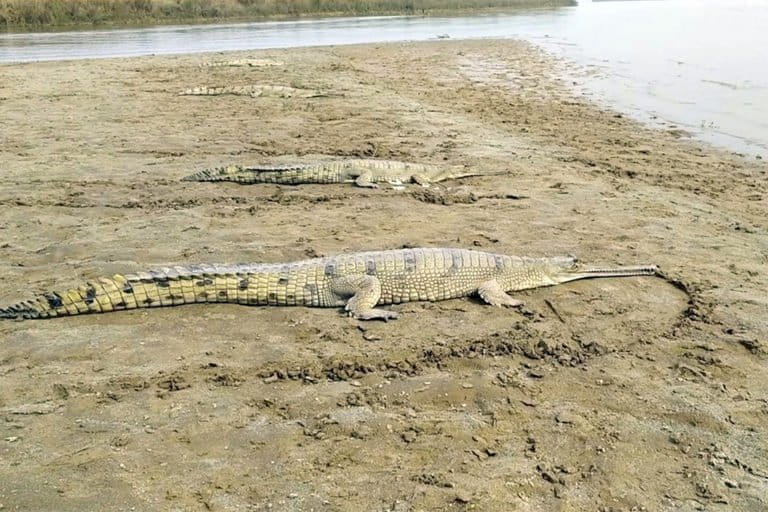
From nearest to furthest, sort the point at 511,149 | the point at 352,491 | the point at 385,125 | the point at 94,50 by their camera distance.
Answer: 1. the point at 352,491
2. the point at 511,149
3. the point at 385,125
4. the point at 94,50

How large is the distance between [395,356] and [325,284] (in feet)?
2.90

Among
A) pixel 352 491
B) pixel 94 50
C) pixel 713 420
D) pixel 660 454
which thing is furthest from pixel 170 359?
pixel 94 50

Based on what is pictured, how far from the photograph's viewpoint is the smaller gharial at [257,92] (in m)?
13.4

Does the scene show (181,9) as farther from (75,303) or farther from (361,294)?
(361,294)

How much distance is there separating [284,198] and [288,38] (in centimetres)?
2221

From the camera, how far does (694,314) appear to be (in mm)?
4719

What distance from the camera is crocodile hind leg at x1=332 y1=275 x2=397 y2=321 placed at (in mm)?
4562

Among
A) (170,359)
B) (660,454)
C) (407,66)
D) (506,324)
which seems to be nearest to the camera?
(660,454)

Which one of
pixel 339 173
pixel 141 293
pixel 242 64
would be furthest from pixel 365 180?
pixel 242 64

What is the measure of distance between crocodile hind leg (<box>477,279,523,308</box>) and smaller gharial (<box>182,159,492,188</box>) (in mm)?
3071

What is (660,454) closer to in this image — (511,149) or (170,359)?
(170,359)

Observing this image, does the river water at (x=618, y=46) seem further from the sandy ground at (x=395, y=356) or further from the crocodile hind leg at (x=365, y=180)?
the crocodile hind leg at (x=365, y=180)

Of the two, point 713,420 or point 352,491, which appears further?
point 713,420

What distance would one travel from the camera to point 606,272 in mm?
5293
